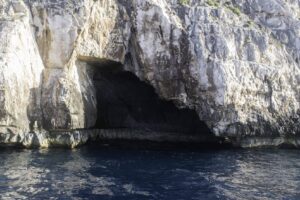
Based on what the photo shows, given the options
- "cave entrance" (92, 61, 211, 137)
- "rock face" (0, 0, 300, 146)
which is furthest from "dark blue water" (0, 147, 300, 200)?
"cave entrance" (92, 61, 211, 137)

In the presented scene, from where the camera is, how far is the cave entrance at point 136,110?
144 ft

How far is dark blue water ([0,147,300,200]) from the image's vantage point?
75.6 ft

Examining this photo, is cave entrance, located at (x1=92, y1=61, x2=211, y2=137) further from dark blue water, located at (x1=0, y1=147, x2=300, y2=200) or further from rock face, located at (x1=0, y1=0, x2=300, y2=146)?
dark blue water, located at (x1=0, y1=147, x2=300, y2=200)

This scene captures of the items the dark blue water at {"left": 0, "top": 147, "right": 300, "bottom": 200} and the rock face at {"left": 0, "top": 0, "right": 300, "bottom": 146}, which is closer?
the dark blue water at {"left": 0, "top": 147, "right": 300, "bottom": 200}

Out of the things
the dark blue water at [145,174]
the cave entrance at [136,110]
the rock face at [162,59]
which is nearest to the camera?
the dark blue water at [145,174]

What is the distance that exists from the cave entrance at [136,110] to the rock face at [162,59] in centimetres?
148

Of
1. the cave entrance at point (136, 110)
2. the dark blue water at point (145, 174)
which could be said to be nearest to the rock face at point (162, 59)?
the cave entrance at point (136, 110)

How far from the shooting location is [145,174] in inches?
1086

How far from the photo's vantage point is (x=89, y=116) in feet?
128

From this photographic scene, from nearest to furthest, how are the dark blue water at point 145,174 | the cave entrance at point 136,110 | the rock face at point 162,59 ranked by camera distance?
the dark blue water at point 145,174
the rock face at point 162,59
the cave entrance at point 136,110

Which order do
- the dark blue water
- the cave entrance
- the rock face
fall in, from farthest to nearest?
the cave entrance
the rock face
the dark blue water

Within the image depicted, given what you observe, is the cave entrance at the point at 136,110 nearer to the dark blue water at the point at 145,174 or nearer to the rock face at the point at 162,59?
the rock face at the point at 162,59

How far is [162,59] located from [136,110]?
8.31 metres

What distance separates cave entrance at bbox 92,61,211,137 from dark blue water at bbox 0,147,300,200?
741 centimetres
